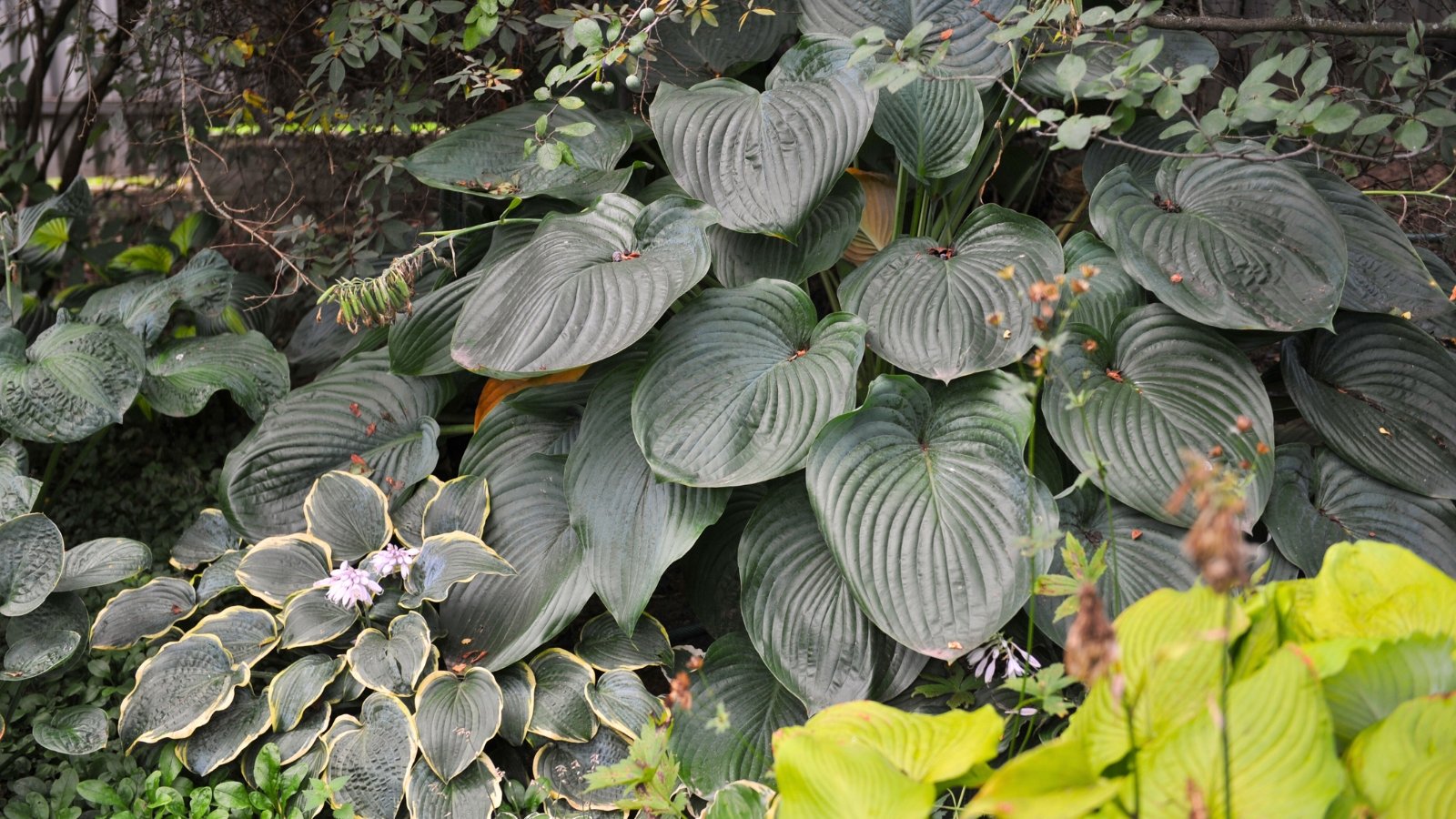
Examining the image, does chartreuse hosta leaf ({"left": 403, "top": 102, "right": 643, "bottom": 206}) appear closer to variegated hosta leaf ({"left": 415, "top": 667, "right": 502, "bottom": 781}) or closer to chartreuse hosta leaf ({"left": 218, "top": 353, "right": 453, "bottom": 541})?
chartreuse hosta leaf ({"left": 218, "top": 353, "right": 453, "bottom": 541})

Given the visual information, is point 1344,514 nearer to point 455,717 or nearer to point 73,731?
point 455,717

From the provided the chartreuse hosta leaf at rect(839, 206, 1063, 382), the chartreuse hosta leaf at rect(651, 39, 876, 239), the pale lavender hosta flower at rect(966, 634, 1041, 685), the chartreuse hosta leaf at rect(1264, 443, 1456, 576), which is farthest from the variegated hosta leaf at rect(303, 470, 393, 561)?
the chartreuse hosta leaf at rect(1264, 443, 1456, 576)

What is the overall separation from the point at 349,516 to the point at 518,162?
0.75 meters

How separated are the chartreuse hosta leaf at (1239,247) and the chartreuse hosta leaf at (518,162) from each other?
34.4 inches

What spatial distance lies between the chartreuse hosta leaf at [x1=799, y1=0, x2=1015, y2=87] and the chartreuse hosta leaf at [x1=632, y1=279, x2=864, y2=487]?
0.59m

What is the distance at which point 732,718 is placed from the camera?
1.65m

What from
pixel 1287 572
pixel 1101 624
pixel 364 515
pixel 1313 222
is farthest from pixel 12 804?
pixel 1313 222

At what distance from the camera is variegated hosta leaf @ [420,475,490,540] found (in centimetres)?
184

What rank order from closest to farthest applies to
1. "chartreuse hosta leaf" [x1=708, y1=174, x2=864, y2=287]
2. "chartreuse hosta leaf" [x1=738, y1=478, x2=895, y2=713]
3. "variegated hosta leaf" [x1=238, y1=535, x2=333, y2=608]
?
"chartreuse hosta leaf" [x1=738, y1=478, x2=895, y2=713] < "variegated hosta leaf" [x1=238, y1=535, x2=333, y2=608] < "chartreuse hosta leaf" [x1=708, y1=174, x2=864, y2=287]

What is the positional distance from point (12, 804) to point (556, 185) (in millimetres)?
1313

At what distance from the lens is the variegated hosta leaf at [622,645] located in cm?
175

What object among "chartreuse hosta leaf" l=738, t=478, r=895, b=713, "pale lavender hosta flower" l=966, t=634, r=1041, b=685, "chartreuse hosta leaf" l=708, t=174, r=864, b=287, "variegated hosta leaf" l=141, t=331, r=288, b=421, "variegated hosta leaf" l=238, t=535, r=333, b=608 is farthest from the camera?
"variegated hosta leaf" l=141, t=331, r=288, b=421

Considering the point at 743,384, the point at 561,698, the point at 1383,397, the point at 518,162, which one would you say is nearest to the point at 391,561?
the point at 561,698

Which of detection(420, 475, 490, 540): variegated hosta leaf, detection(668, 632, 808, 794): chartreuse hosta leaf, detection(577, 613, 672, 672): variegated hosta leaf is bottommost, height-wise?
detection(668, 632, 808, 794): chartreuse hosta leaf
